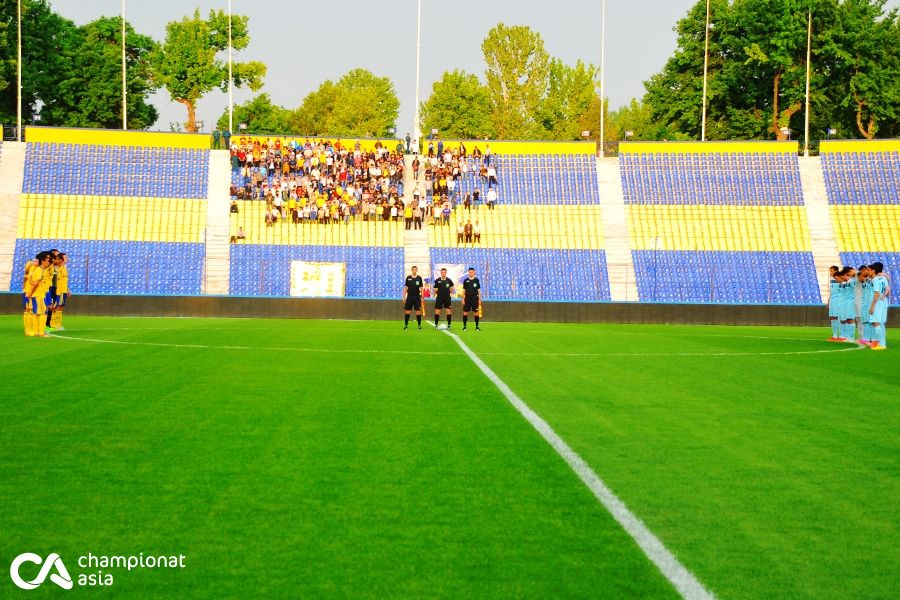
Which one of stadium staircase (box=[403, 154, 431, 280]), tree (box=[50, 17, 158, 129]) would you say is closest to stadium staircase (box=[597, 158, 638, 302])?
stadium staircase (box=[403, 154, 431, 280])

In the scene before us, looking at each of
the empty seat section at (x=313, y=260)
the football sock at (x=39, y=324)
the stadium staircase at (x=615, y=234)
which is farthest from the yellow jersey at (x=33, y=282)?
the stadium staircase at (x=615, y=234)

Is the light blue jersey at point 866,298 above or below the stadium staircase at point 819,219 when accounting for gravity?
below

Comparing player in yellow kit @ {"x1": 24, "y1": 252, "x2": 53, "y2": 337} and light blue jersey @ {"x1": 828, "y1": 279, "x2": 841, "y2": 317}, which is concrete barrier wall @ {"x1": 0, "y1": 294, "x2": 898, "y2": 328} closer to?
light blue jersey @ {"x1": 828, "y1": 279, "x2": 841, "y2": 317}

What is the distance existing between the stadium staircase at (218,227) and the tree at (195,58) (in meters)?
30.7

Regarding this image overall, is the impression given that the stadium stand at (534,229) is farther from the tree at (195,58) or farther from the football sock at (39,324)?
the tree at (195,58)

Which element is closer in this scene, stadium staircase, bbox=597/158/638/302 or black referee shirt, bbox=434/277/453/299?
black referee shirt, bbox=434/277/453/299

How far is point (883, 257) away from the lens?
155ft

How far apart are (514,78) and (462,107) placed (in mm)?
5313

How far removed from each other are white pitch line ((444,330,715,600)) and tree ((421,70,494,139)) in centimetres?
9006

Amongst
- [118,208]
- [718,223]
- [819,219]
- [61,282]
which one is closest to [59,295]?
[61,282]

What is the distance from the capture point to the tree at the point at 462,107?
10038 cm

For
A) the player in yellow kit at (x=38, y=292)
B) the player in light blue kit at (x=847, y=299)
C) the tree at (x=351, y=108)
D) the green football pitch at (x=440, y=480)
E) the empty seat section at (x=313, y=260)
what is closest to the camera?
the green football pitch at (x=440, y=480)

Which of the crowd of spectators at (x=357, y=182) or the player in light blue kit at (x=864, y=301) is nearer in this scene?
the player in light blue kit at (x=864, y=301)

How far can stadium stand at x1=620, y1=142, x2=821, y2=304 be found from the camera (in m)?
46.2
